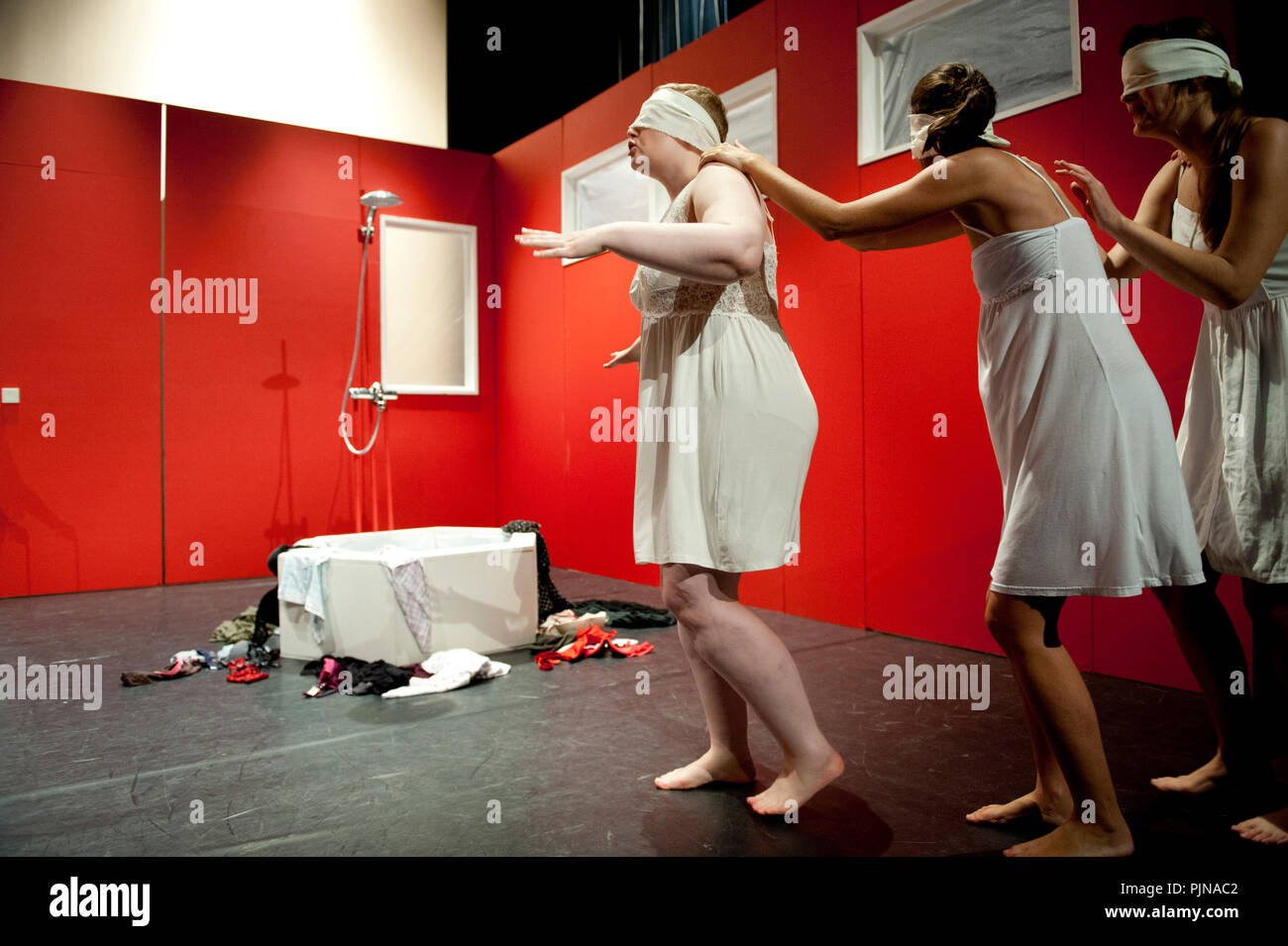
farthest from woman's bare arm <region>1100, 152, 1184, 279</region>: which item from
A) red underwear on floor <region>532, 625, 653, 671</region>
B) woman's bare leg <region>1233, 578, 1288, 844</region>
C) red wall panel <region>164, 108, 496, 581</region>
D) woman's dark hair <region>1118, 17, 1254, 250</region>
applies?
red wall panel <region>164, 108, 496, 581</region>

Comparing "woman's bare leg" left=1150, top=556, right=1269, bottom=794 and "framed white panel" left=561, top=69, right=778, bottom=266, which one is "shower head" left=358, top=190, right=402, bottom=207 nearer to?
"framed white panel" left=561, top=69, right=778, bottom=266

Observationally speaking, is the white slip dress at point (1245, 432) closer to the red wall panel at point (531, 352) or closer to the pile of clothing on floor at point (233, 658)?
→ the pile of clothing on floor at point (233, 658)

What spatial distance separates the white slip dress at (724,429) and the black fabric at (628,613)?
229cm

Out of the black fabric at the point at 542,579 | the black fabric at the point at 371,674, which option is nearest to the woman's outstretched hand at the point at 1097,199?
the black fabric at the point at 371,674

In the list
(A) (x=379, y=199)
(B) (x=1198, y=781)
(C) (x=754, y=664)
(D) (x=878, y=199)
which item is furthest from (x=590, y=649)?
(A) (x=379, y=199)

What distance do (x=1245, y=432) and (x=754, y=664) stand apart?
105cm

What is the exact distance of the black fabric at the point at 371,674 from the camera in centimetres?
301

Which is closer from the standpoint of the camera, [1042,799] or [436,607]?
[1042,799]

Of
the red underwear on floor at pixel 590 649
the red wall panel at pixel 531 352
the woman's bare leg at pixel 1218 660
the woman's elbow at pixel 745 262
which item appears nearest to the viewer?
the woman's elbow at pixel 745 262

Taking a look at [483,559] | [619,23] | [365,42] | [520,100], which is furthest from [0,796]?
[365,42]

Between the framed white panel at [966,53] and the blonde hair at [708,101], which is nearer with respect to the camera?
the blonde hair at [708,101]

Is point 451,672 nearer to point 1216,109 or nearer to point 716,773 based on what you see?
point 716,773

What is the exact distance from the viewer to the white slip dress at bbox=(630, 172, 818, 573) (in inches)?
67.2

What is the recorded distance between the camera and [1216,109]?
1646mm
